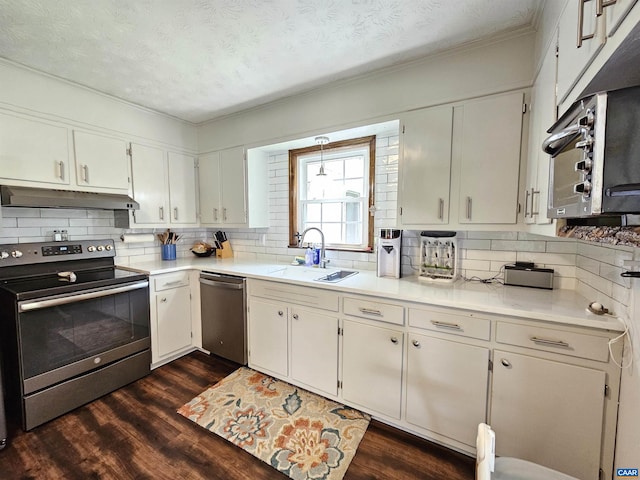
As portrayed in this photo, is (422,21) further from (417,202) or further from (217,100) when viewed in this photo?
(217,100)

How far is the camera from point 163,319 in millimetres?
2594

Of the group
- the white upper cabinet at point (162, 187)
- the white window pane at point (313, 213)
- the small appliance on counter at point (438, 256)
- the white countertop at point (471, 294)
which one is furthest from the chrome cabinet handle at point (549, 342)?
the white upper cabinet at point (162, 187)

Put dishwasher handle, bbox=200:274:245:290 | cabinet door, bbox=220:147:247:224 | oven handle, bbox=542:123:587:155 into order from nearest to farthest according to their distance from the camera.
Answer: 1. oven handle, bbox=542:123:587:155
2. dishwasher handle, bbox=200:274:245:290
3. cabinet door, bbox=220:147:247:224

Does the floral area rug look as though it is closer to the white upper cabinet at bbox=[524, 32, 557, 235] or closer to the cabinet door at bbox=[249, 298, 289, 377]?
the cabinet door at bbox=[249, 298, 289, 377]

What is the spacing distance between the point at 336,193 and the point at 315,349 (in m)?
1.53

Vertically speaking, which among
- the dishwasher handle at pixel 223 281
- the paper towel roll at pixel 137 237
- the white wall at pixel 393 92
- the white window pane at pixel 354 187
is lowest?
the dishwasher handle at pixel 223 281

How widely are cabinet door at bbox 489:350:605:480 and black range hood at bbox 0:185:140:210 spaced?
310cm

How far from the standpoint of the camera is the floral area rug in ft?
5.28

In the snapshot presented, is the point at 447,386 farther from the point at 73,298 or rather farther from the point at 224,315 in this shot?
the point at 73,298

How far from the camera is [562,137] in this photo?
839 millimetres

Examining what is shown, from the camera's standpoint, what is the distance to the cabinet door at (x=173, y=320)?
2.58 metres

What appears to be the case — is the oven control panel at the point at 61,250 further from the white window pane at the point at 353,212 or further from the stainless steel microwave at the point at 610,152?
the stainless steel microwave at the point at 610,152

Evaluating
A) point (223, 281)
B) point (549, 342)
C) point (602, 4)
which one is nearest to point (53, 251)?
point (223, 281)

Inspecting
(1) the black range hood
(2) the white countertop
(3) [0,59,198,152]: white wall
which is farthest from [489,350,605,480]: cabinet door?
(3) [0,59,198,152]: white wall
